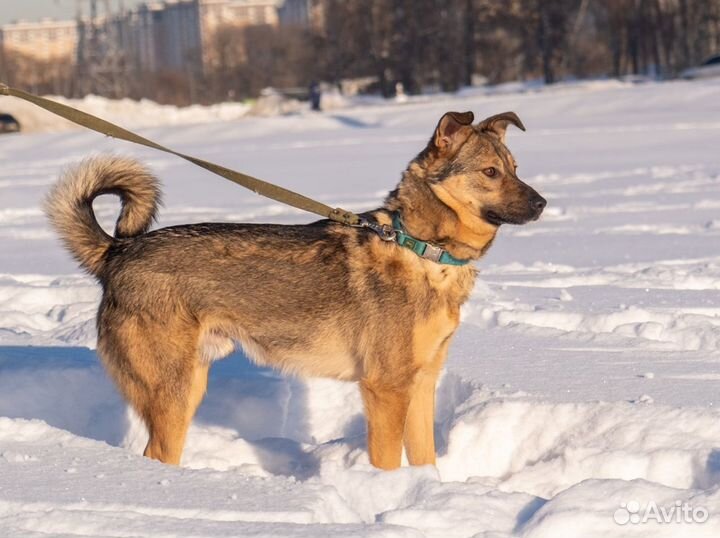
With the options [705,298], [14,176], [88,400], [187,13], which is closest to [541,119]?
[14,176]

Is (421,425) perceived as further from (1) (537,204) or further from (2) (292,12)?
(2) (292,12)

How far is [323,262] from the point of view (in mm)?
5145

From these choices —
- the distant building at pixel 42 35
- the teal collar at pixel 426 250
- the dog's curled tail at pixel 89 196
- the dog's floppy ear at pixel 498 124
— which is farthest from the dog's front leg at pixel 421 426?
the distant building at pixel 42 35

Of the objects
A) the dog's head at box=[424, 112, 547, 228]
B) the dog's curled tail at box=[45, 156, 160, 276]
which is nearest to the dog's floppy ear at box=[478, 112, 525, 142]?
the dog's head at box=[424, 112, 547, 228]

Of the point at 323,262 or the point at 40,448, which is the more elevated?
the point at 323,262

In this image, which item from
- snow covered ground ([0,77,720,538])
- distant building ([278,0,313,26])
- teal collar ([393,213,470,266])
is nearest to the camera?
snow covered ground ([0,77,720,538])

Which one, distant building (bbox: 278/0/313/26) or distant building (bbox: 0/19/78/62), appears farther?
distant building (bbox: 0/19/78/62)

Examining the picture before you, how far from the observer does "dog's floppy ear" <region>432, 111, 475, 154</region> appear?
5023 mm

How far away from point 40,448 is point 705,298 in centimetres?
476

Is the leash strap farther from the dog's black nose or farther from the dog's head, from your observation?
the dog's black nose

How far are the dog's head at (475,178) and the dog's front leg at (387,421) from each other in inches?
32.9

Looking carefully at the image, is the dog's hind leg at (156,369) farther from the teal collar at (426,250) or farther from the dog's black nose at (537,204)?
the dog's black nose at (537,204)

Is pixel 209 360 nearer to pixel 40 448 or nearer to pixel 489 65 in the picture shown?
pixel 40 448

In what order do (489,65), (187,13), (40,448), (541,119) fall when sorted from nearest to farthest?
(40,448) → (541,119) → (489,65) → (187,13)
